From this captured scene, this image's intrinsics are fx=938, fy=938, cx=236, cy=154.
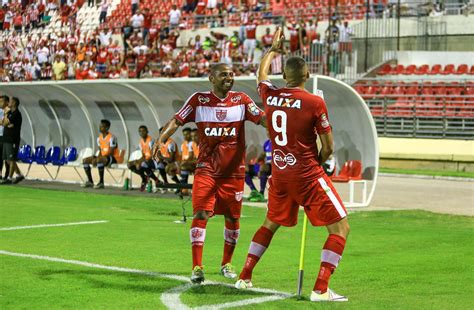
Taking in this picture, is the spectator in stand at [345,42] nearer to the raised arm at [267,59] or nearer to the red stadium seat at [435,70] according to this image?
the red stadium seat at [435,70]

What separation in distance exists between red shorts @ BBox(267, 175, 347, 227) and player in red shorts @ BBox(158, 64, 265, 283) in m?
1.17

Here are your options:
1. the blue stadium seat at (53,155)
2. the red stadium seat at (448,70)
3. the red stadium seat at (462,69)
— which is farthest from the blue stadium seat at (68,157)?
the red stadium seat at (462,69)

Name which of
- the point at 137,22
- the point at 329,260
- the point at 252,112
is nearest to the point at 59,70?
the point at 137,22

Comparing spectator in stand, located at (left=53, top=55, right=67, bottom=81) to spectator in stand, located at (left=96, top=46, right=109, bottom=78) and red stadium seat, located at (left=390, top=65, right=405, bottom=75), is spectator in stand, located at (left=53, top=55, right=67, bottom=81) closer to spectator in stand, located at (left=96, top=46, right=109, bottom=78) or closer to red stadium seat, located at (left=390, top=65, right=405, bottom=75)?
spectator in stand, located at (left=96, top=46, right=109, bottom=78)

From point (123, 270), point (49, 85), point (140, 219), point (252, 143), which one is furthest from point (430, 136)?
point (123, 270)

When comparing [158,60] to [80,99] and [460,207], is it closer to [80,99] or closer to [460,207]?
[80,99]

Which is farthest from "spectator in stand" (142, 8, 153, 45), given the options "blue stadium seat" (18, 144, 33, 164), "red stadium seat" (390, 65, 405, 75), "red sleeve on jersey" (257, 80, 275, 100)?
"red sleeve on jersey" (257, 80, 275, 100)

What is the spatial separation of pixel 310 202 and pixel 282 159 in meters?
0.46

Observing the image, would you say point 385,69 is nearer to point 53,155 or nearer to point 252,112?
point 53,155

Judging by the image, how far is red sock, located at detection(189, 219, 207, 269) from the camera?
890cm

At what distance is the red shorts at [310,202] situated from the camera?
26.7 ft

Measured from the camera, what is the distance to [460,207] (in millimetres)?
19359

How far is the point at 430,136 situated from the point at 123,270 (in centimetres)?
2262

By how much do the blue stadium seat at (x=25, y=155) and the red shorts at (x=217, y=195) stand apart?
1638 centimetres
